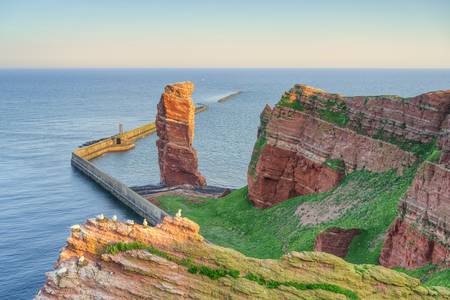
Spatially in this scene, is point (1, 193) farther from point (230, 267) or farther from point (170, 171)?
point (230, 267)

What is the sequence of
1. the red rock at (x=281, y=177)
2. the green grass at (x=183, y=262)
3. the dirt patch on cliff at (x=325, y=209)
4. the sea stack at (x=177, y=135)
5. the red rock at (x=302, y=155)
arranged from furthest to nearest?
the sea stack at (x=177, y=135) < the red rock at (x=281, y=177) < the red rock at (x=302, y=155) < the dirt patch on cliff at (x=325, y=209) < the green grass at (x=183, y=262)

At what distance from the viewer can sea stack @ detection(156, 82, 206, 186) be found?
89.9 metres

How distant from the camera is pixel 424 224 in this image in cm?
4016

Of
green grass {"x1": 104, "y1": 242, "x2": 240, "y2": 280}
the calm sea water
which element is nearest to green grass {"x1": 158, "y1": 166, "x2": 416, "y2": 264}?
the calm sea water

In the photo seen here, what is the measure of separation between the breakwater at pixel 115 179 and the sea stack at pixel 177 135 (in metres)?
8.08

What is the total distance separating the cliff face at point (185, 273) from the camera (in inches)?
977

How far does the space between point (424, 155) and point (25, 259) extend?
1867 inches

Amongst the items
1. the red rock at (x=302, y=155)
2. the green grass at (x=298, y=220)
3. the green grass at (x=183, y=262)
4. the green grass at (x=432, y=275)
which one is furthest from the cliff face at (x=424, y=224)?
the green grass at (x=183, y=262)

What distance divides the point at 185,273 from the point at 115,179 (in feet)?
243

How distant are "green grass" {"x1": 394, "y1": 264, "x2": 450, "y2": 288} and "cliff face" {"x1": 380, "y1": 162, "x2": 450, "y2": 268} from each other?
2.42 feet

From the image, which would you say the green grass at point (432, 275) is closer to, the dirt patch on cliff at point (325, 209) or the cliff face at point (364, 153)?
the cliff face at point (364, 153)

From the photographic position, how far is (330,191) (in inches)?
2362

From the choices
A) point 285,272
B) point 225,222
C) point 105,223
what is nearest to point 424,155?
point 225,222

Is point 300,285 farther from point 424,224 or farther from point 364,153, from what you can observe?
point 364,153
